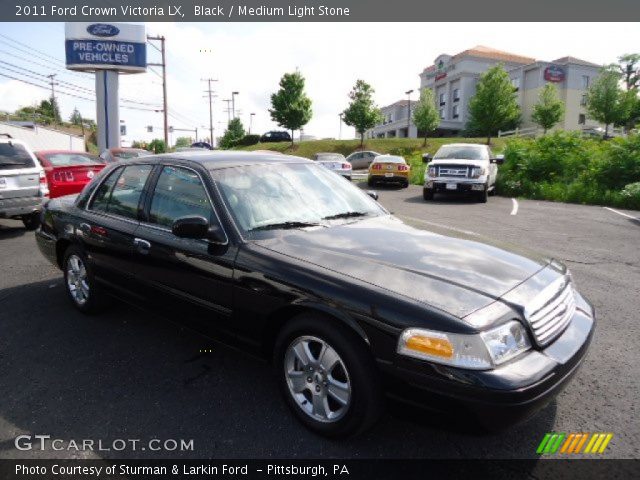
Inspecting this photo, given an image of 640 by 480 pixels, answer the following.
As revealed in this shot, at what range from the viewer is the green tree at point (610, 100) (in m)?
44.1

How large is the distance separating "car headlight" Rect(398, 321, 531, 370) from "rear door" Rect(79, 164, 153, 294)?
2427 mm

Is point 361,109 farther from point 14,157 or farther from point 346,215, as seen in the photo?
point 346,215

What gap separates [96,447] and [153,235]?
151cm

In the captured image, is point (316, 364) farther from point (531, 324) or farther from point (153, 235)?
point (153, 235)

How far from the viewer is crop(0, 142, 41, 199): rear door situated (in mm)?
7844

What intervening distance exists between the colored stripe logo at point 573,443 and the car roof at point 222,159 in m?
2.67

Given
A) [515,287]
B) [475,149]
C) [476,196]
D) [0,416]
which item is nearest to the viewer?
[515,287]

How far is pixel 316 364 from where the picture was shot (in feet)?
8.15

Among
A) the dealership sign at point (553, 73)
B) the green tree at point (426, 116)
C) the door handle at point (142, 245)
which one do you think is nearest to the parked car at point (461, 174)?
the door handle at point (142, 245)

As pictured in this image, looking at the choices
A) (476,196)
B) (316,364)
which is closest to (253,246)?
(316,364)

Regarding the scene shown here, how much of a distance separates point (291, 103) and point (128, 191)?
45.5 meters

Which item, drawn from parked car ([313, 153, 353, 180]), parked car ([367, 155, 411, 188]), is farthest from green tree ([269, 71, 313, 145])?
parked car ([367, 155, 411, 188])

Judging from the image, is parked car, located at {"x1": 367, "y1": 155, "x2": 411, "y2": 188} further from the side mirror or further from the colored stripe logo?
the colored stripe logo

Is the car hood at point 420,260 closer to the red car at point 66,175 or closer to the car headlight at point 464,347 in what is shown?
the car headlight at point 464,347
